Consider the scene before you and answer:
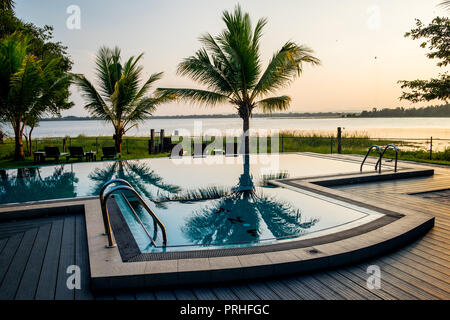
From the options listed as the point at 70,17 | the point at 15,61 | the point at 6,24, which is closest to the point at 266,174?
the point at 70,17

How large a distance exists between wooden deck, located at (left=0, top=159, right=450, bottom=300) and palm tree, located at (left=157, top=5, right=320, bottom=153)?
8.10 meters

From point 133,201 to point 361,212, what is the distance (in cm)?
387

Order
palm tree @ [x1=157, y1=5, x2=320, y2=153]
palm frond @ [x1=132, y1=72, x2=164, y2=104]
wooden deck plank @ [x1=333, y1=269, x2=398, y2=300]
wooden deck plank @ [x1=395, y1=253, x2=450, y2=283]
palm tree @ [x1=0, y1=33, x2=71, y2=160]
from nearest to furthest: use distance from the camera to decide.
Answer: wooden deck plank @ [x1=333, y1=269, x2=398, y2=300] < wooden deck plank @ [x1=395, y1=253, x2=450, y2=283] < palm tree @ [x1=0, y1=33, x2=71, y2=160] < palm tree @ [x1=157, y1=5, x2=320, y2=153] < palm frond @ [x1=132, y1=72, x2=164, y2=104]

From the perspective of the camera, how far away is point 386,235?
340 cm

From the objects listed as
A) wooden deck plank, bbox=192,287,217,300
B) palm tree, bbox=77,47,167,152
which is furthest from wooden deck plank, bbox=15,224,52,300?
palm tree, bbox=77,47,167,152

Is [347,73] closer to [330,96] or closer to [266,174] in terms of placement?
[330,96]

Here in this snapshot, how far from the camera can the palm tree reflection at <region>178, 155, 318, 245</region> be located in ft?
13.1

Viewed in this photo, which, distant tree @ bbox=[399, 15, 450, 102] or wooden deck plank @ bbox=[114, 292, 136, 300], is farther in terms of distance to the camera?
distant tree @ bbox=[399, 15, 450, 102]

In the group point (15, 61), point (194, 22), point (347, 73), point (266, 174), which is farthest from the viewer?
point (347, 73)

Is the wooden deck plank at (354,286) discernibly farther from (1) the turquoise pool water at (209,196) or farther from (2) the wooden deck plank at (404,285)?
(1) the turquoise pool water at (209,196)

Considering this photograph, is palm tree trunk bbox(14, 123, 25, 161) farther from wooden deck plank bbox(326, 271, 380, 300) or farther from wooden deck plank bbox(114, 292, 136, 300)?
wooden deck plank bbox(326, 271, 380, 300)

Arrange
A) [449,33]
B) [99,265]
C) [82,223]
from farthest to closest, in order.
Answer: [449,33] → [82,223] → [99,265]

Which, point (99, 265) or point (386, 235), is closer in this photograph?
point (99, 265)

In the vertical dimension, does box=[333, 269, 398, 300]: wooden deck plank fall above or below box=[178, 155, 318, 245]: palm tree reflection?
below
